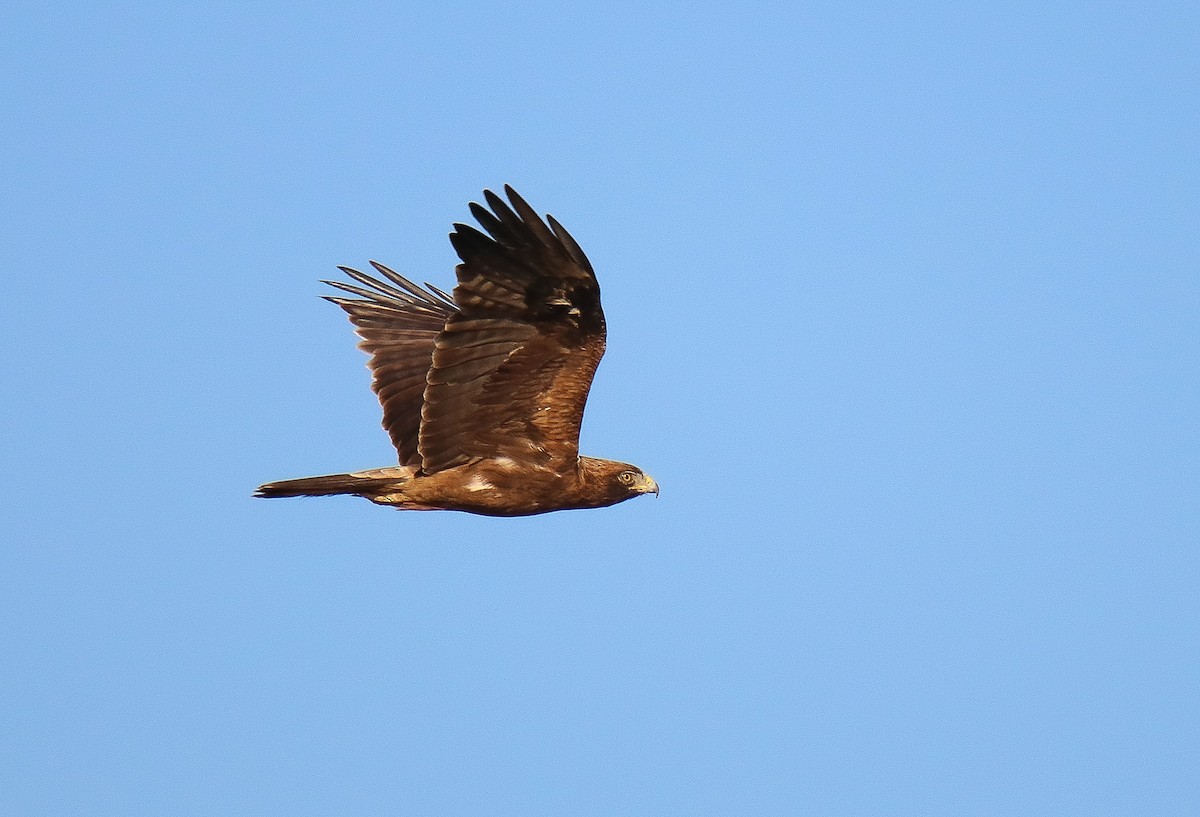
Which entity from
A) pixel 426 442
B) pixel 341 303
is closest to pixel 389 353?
pixel 341 303

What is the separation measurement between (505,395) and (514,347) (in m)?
0.54

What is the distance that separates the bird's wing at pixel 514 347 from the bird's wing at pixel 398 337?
939mm

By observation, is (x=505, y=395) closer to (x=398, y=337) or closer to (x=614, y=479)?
(x=614, y=479)

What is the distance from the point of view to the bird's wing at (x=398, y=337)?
13.7m

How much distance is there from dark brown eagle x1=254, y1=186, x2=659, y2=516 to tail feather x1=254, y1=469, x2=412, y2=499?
0.01 metres

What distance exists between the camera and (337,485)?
12367 millimetres

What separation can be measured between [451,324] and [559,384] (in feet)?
3.23

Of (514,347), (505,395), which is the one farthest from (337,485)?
(514,347)

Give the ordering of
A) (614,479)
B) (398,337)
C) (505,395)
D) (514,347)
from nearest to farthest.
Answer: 1. (514,347)
2. (505,395)
3. (614,479)
4. (398,337)

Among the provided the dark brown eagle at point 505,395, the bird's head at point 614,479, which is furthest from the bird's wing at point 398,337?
the bird's head at point 614,479

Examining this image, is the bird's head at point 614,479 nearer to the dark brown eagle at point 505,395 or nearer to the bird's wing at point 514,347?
the dark brown eagle at point 505,395

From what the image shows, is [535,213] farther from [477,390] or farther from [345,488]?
[345,488]

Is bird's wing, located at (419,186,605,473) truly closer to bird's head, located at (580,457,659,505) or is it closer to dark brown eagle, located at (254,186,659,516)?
dark brown eagle, located at (254,186,659,516)

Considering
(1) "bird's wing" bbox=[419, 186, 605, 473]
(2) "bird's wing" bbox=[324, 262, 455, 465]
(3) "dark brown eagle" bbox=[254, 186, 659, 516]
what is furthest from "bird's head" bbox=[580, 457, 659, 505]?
(2) "bird's wing" bbox=[324, 262, 455, 465]
